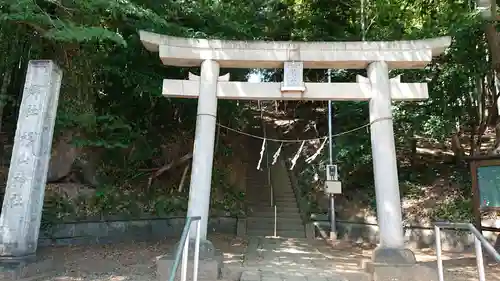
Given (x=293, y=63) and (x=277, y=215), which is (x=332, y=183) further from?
(x=293, y=63)

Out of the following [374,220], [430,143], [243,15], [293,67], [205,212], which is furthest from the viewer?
[430,143]

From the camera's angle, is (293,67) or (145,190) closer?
(293,67)

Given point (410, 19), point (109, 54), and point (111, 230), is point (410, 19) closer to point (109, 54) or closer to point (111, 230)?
point (109, 54)

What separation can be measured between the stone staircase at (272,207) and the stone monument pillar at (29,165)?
5.54 meters

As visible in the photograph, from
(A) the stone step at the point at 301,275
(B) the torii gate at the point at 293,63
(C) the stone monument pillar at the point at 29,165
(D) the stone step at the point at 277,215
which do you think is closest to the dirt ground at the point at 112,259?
(C) the stone monument pillar at the point at 29,165

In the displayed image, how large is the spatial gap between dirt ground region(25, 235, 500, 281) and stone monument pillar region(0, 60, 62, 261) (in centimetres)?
72

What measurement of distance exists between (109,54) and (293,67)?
4.45m

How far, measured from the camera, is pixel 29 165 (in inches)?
240

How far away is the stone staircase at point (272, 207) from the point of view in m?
10.5

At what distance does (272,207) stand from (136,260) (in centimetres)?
560

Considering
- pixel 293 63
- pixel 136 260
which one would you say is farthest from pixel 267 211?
pixel 293 63

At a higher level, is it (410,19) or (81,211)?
(410,19)

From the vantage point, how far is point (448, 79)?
9703 mm

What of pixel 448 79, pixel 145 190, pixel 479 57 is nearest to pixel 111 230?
pixel 145 190
